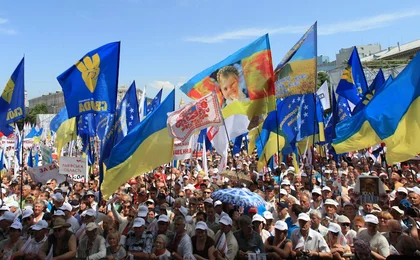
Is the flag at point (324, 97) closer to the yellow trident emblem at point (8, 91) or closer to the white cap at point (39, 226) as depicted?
the yellow trident emblem at point (8, 91)

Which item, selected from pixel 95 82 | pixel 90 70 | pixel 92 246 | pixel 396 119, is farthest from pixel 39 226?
pixel 396 119

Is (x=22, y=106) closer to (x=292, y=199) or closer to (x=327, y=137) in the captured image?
(x=292, y=199)

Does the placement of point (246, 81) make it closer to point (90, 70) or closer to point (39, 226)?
→ point (90, 70)

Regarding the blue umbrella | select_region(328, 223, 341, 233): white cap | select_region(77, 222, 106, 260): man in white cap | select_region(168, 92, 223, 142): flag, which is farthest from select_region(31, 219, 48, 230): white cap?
select_region(328, 223, 341, 233): white cap

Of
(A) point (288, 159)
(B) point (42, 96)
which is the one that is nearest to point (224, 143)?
(A) point (288, 159)

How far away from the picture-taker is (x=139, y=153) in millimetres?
8023

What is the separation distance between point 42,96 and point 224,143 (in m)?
171

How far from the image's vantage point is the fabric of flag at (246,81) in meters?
8.72

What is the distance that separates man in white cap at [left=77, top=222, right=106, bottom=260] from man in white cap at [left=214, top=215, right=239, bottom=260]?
166cm

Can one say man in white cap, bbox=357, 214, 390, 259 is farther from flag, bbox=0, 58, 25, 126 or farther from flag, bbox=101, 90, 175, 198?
flag, bbox=0, 58, 25, 126

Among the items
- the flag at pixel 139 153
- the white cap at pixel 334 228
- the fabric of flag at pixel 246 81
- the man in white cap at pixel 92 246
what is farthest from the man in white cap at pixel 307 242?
the fabric of flag at pixel 246 81

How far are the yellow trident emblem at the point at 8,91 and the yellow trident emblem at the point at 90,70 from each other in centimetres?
226

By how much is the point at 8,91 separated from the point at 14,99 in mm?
390

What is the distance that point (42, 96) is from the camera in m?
167
